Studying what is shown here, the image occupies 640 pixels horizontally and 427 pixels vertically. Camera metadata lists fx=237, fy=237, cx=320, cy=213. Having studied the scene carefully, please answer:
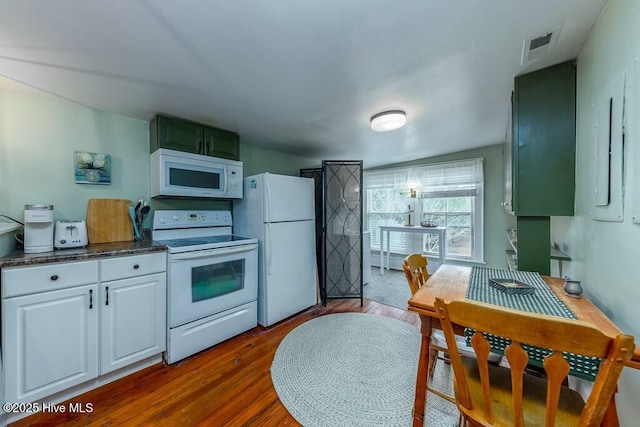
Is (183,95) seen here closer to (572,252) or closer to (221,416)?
(221,416)

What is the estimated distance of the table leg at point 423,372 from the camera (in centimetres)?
114

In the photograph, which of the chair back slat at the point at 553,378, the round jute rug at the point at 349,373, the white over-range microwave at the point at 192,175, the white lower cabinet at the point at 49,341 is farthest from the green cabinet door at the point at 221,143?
the chair back slat at the point at 553,378

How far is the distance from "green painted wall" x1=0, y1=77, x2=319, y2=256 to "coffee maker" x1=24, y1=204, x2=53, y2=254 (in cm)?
13

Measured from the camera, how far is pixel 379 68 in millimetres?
1594

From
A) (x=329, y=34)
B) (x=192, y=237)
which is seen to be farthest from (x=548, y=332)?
(x=192, y=237)

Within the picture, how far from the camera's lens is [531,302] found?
1.16 m

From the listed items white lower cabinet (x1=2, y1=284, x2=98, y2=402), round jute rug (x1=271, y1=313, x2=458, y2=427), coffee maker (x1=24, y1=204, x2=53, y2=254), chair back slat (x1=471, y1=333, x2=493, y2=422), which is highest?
coffee maker (x1=24, y1=204, x2=53, y2=254)

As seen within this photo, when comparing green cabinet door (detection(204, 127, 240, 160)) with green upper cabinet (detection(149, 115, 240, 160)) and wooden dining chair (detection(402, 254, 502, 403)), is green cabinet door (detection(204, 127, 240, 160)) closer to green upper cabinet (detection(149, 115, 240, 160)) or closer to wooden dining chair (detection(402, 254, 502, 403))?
green upper cabinet (detection(149, 115, 240, 160))

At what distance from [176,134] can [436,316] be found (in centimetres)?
258

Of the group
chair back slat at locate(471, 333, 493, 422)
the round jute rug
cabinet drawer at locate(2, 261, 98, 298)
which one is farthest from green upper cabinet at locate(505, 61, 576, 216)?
cabinet drawer at locate(2, 261, 98, 298)

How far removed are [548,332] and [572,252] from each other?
56.6 inches

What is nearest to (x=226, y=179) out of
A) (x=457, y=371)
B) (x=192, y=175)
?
(x=192, y=175)

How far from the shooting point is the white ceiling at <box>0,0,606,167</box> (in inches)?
44.4

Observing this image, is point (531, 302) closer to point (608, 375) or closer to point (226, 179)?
point (608, 375)
